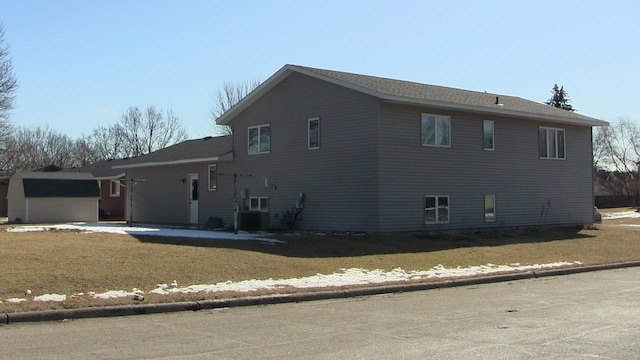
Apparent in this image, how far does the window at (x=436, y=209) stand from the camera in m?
23.6

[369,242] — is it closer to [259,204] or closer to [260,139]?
[259,204]

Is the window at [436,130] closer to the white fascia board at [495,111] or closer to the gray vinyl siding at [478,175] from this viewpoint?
the gray vinyl siding at [478,175]

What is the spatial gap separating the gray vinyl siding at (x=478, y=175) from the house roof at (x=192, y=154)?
335 inches

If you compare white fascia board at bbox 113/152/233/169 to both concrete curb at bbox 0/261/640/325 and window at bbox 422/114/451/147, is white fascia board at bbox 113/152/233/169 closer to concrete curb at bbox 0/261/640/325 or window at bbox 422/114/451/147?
window at bbox 422/114/451/147

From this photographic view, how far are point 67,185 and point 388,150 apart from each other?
18.7m

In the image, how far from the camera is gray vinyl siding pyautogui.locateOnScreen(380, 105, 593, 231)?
22516 millimetres

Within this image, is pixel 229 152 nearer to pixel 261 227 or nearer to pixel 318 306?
pixel 261 227

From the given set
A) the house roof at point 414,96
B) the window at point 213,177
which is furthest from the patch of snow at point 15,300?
the window at point 213,177

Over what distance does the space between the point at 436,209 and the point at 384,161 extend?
3239 millimetres

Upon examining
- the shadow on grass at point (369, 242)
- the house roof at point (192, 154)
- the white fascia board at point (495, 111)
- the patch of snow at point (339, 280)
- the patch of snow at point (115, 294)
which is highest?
the white fascia board at point (495, 111)

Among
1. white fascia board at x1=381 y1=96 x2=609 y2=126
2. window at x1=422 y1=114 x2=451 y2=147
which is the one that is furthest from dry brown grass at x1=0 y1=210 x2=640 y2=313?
white fascia board at x1=381 y1=96 x2=609 y2=126

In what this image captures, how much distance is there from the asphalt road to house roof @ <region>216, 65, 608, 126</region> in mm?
11276

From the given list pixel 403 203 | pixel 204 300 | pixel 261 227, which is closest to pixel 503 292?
pixel 204 300

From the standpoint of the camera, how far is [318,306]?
11422 mm
